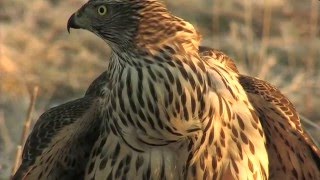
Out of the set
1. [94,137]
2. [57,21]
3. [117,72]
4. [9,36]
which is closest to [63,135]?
[94,137]

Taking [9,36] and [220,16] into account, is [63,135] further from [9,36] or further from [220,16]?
[220,16]

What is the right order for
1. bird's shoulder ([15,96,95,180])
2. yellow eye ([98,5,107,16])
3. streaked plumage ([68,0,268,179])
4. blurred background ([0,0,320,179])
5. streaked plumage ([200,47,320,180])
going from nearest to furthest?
1. streaked plumage ([68,0,268,179])
2. yellow eye ([98,5,107,16])
3. bird's shoulder ([15,96,95,180])
4. streaked plumage ([200,47,320,180])
5. blurred background ([0,0,320,179])

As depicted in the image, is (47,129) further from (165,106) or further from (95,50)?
(95,50)

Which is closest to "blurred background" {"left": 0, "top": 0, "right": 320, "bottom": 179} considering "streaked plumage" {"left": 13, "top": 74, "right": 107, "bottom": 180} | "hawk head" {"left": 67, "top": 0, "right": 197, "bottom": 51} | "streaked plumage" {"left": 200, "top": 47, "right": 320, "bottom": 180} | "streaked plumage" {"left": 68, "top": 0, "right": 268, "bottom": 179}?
"streaked plumage" {"left": 13, "top": 74, "right": 107, "bottom": 180}

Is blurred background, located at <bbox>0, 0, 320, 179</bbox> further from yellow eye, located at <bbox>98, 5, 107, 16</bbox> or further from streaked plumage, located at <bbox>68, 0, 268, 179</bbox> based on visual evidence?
yellow eye, located at <bbox>98, 5, 107, 16</bbox>

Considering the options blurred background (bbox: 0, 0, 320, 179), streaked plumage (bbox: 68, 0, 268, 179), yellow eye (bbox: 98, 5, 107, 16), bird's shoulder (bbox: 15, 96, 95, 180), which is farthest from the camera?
blurred background (bbox: 0, 0, 320, 179)

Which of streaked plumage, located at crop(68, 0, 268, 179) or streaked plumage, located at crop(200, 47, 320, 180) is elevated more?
streaked plumage, located at crop(68, 0, 268, 179)

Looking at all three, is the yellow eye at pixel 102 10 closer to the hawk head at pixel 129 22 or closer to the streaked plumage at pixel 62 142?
the hawk head at pixel 129 22

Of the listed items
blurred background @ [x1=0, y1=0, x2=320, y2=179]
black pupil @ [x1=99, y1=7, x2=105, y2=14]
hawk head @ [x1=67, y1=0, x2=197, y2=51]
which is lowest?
blurred background @ [x1=0, y1=0, x2=320, y2=179]
